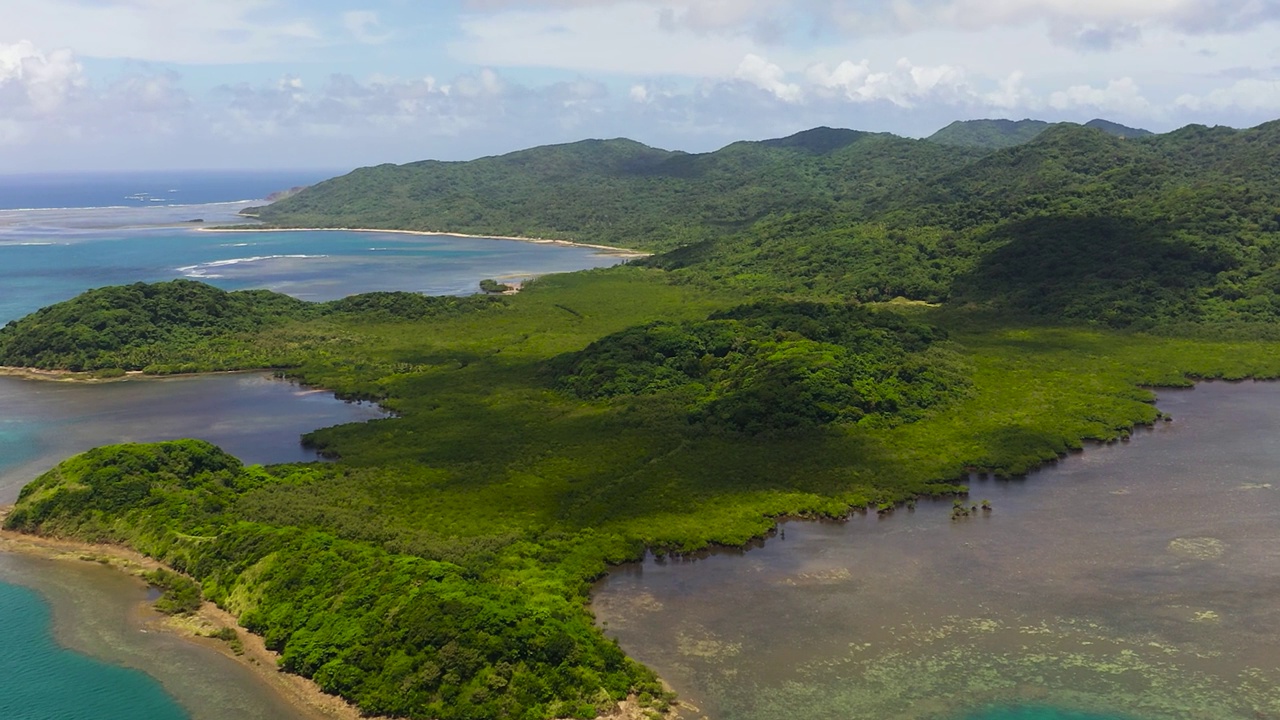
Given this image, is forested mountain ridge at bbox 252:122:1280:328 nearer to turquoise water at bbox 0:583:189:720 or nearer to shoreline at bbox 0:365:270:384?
shoreline at bbox 0:365:270:384

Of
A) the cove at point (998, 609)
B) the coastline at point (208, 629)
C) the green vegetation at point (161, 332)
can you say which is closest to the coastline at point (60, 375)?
the green vegetation at point (161, 332)

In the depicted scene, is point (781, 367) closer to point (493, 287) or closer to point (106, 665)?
point (106, 665)

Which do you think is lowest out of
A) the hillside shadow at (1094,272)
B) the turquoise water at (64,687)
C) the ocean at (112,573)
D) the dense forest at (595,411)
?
the turquoise water at (64,687)

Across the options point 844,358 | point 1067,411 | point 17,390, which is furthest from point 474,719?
point 17,390

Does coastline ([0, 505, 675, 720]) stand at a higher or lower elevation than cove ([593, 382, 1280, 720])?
lower

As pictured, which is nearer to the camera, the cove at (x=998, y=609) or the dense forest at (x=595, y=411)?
the cove at (x=998, y=609)

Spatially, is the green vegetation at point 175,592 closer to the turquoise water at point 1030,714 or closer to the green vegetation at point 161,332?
the turquoise water at point 1030,714

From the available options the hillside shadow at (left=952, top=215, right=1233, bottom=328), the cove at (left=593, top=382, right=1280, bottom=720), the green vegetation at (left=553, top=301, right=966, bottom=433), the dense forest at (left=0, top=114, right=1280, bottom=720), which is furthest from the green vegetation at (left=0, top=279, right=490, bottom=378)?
the hillside shadow at (left=952, top=215, right=1233, bottom=328)
